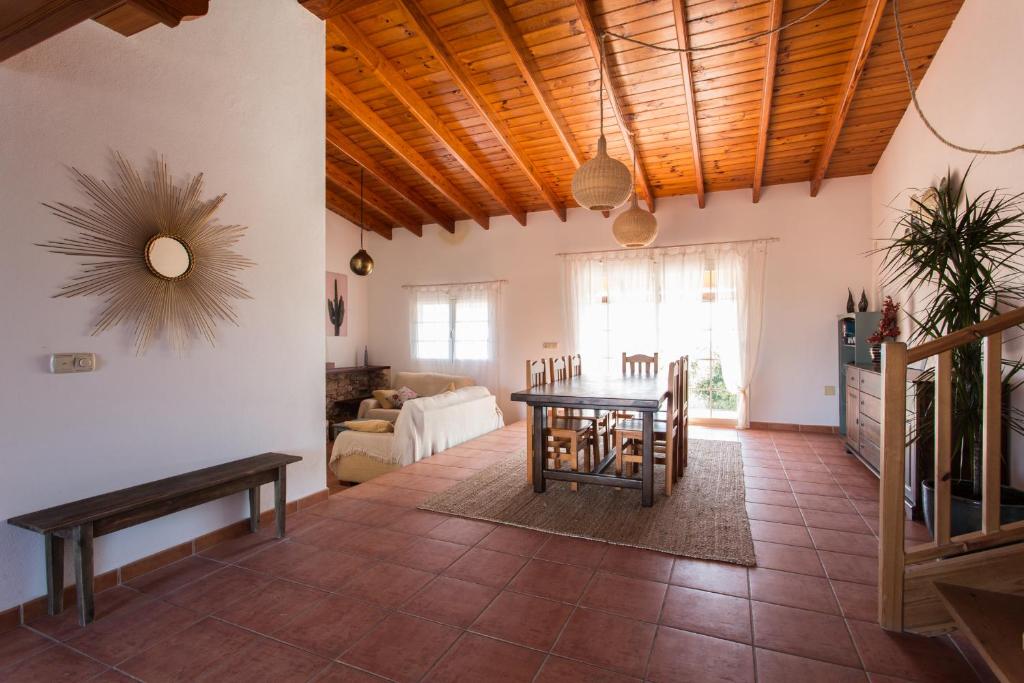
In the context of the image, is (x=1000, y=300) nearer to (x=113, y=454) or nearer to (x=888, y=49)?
(x=888, y=49)

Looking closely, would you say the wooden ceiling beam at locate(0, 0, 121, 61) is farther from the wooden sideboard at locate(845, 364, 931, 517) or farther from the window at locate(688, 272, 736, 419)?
the window at locate(688, 272, 736, 419)

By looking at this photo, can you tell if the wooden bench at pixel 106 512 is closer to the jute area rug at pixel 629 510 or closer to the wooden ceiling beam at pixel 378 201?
the jute area rug at pixel 629 510

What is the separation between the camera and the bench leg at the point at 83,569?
185 centimetres

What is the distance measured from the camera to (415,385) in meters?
7.05

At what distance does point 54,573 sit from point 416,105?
157 inches

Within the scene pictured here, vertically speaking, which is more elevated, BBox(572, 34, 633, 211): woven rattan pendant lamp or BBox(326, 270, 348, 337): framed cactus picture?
BBox(572, 34, 633, 211): woven rattan pendant lamp

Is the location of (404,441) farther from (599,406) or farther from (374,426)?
(599,406)

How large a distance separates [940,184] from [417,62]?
3.88 metres

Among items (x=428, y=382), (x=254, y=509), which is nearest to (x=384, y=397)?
(x=428, y=382)

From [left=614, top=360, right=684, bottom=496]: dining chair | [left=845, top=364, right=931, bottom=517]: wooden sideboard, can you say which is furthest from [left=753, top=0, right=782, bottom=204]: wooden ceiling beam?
[left=614, top=360, right=684, bottom=496]: dining chair

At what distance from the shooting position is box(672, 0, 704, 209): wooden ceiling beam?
3.32m

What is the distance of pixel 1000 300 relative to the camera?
2529mm

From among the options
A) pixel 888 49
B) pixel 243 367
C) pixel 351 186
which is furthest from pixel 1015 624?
pixel 351 186

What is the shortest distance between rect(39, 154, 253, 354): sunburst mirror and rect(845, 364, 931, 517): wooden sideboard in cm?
333
